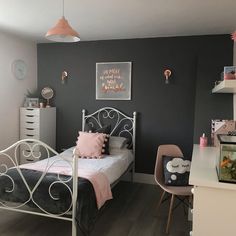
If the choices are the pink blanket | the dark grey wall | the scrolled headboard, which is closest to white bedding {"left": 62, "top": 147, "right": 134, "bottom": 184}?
the pink blanket

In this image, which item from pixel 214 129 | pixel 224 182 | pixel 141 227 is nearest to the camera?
pixel 224 182

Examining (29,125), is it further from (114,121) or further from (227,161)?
(227,161)

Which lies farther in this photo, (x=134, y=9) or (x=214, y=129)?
(x=214, y=129)

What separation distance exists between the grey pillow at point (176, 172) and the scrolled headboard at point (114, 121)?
4.45 feet

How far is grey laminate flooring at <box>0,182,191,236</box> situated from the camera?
106 inches

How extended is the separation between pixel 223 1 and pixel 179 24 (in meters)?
0.84

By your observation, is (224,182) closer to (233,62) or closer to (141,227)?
(141,227)

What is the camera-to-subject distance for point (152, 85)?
164 inches

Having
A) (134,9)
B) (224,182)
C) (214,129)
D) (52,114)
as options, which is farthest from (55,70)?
(224,182)

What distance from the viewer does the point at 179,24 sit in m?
3.38

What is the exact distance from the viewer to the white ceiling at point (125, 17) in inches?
106

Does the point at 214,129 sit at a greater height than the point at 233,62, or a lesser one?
lesser

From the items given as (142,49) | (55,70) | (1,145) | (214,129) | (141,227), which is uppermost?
(142,49)

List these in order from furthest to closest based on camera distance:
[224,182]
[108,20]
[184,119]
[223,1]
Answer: [184,119] → [108,20] → [223,1] → [224,182]
